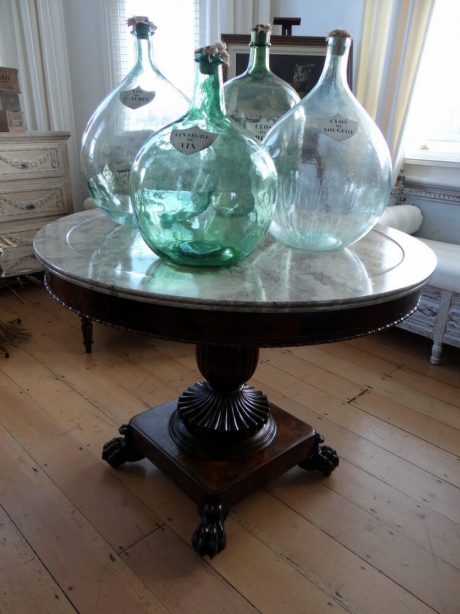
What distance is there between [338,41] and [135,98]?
39 centimetres

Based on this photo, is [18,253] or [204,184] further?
[18,253]

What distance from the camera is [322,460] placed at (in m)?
1.32

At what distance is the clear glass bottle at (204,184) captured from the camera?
2.31 ft

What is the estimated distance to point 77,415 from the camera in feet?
5.23

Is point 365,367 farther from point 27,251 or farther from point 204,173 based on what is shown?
point 27,251

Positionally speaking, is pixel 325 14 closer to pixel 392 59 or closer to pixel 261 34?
pixel 392 59

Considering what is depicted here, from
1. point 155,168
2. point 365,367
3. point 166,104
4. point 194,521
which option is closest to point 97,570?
point 194,521

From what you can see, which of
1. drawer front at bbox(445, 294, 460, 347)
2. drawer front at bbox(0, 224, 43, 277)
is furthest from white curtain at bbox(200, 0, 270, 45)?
drawer front at bbox(445, 294, 460, 347)

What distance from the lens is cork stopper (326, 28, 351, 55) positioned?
0.80 metres

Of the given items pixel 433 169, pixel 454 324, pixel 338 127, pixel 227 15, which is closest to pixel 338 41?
pixel 338 127

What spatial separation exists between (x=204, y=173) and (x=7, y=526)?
3.29 feet

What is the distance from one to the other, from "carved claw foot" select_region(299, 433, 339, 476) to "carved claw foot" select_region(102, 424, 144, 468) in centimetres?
48

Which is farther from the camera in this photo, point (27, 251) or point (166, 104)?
point (27, 251)

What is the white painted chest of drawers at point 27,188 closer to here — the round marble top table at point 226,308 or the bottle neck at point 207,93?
the round marble top table at point 226,308
